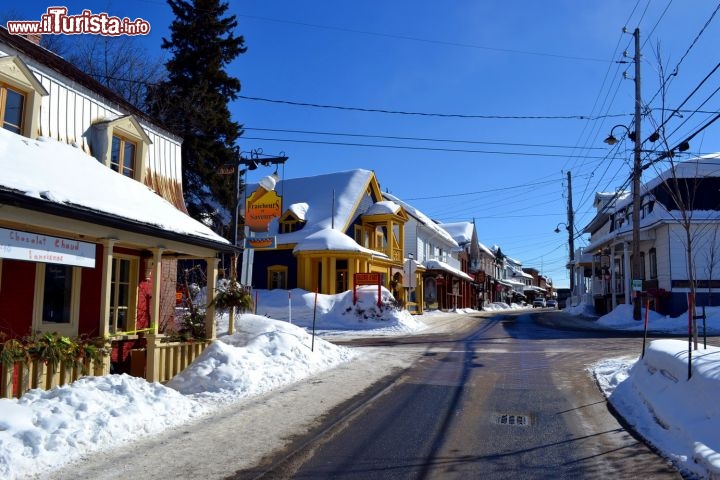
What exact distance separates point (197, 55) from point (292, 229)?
35.7 ft

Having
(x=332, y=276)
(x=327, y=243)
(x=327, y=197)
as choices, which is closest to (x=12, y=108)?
(x=327, y=243)

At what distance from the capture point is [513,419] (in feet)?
26.0

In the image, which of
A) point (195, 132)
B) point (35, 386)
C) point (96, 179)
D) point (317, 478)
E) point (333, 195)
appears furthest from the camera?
point (333, 195)

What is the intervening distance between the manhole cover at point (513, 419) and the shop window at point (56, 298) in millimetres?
7701

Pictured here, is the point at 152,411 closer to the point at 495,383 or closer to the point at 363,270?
the point at 495,383

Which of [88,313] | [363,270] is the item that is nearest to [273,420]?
[88,313]

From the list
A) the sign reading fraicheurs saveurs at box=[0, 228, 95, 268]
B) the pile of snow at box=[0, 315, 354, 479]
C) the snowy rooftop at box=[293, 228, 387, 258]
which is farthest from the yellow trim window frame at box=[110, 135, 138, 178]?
the snowy rooftop at box=[293, 228, 387, 258]

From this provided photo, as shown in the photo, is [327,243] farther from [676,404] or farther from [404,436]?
[676,404]

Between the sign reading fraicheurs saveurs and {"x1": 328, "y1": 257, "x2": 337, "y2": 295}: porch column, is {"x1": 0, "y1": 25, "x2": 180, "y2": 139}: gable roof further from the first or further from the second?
{"x1": 328, "y1": 257, "x2": 337, "y2": 295}: porch column

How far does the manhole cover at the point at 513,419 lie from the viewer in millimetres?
7676

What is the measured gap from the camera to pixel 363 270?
32.1 m

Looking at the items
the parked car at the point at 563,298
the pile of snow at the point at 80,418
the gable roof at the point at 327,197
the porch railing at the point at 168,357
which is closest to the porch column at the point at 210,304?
the porch railing at the point at 168,357

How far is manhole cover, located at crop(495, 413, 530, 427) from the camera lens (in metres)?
7.68

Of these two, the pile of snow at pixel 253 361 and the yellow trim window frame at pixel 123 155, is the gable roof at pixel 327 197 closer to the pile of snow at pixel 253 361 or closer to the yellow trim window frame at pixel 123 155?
the yellow trim window frame at pixel 123 155
